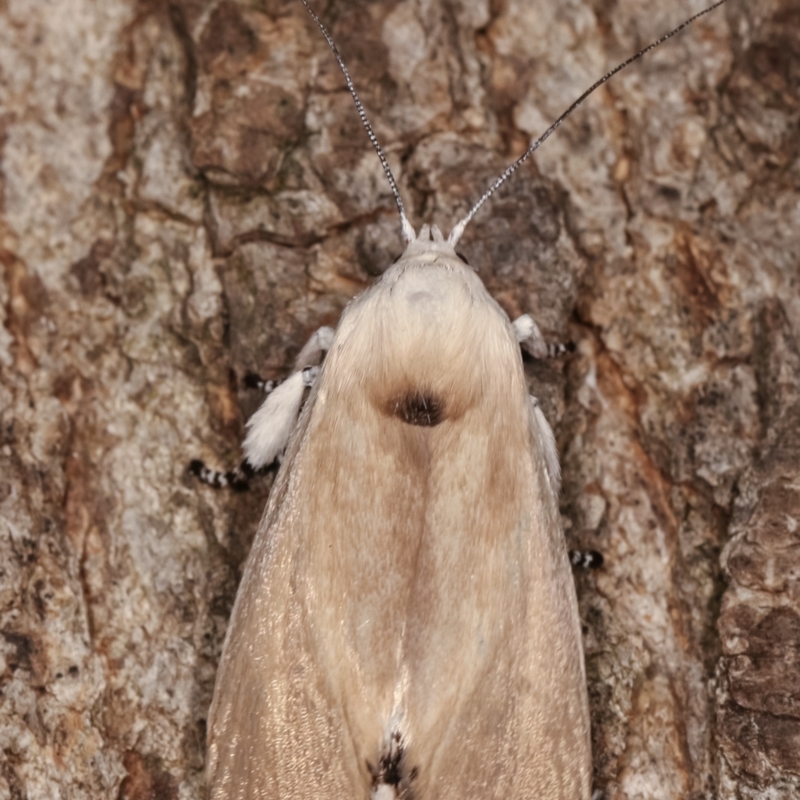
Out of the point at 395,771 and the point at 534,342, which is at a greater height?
the point at 534,342

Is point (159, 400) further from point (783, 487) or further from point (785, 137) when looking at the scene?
point (785, 137)

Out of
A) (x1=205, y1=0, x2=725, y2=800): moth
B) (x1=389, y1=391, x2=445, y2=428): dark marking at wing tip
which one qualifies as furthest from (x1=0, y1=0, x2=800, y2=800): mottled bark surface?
(x1=389, y1=391, x2=445, y2=428): dark marking at wing tip

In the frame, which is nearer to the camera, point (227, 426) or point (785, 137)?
point (227, 426)

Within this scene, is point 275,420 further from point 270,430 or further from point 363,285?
point 363,285

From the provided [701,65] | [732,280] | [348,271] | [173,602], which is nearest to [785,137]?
[701,65]

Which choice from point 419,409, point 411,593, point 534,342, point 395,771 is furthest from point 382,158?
point 395,771

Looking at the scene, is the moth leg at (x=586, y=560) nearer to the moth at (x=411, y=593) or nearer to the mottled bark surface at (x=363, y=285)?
the mottled bark surface at (x=363, y=285)
